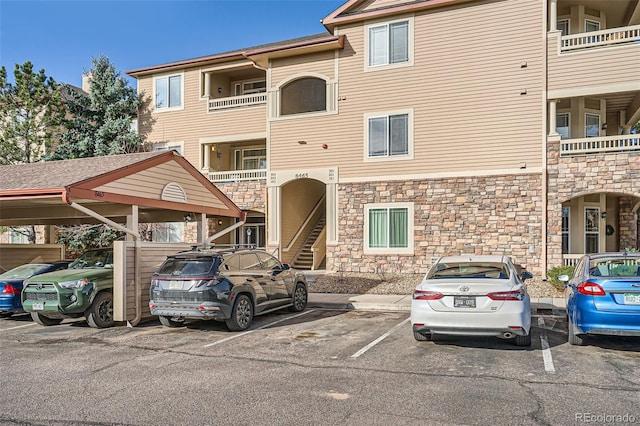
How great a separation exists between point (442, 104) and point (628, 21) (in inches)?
315

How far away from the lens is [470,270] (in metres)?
8.50

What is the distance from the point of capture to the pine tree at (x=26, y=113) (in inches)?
910

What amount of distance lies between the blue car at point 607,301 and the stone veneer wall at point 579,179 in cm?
830

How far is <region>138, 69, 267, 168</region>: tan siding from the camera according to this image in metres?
22.6

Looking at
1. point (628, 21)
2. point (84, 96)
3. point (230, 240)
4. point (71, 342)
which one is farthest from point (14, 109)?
point (628, 21)

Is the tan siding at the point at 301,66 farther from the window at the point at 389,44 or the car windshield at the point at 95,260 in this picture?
the car windshield at the point at 95,260

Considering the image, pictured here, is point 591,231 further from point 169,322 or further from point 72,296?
point 72,296

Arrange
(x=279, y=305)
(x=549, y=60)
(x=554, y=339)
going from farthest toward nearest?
(x=549, y=60)
(x=279, y=305)
(x=554, y=339)

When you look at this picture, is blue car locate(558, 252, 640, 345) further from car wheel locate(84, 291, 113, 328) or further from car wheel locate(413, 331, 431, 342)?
car wheel locate(84, 291, 113, 328)

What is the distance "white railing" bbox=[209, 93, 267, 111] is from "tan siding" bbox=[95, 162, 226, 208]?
995cm

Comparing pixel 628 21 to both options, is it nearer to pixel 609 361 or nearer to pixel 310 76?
pixel 310 76

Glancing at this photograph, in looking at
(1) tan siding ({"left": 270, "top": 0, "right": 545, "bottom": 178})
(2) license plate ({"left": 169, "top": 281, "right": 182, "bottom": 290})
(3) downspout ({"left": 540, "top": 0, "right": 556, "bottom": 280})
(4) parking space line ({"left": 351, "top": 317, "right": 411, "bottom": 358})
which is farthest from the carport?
(3) downspout ({"left": 540, "top": 0, "right": 556, "bottom": 280})

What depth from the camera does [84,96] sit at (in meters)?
25.4

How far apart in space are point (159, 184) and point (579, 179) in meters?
12.8
